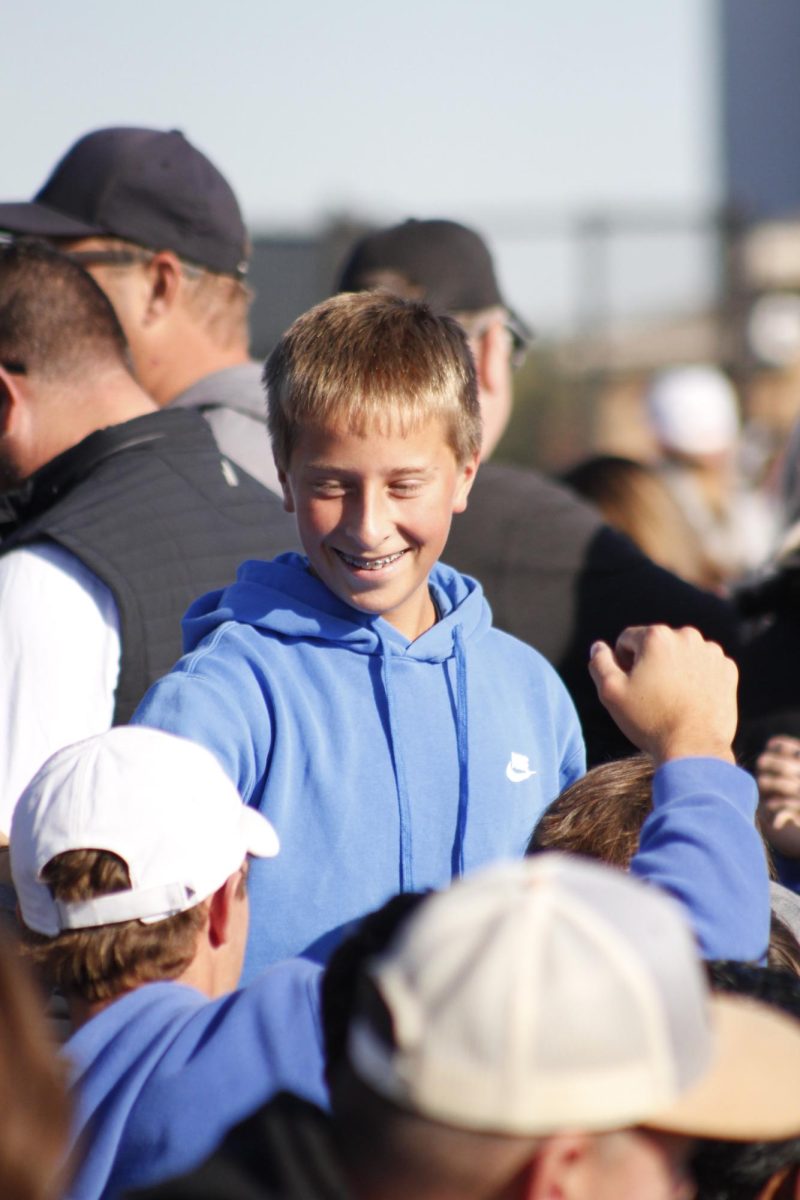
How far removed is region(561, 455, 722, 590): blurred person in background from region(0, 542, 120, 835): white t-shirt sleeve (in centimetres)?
290

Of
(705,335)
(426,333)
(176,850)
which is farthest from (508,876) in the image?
(705,335)

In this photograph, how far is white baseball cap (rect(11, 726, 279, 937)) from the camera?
2039 millimetres

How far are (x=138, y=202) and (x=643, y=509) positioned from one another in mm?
2356

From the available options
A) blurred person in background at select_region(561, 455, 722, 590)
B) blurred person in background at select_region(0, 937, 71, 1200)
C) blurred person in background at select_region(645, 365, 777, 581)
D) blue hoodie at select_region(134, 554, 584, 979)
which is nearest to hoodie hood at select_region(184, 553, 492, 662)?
blue hoodie at select_region(134, 554, 584, 979)

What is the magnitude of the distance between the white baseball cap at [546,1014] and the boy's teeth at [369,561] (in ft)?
4.17

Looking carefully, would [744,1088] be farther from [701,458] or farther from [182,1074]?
[701,458]

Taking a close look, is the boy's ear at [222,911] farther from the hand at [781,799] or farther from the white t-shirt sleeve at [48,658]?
the hand at [781,799]

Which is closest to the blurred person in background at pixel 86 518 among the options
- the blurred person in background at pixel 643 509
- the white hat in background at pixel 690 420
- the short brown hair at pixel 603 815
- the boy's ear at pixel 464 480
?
the boy's ear at pixel 464 480

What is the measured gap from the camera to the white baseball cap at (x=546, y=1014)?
1.26 meters

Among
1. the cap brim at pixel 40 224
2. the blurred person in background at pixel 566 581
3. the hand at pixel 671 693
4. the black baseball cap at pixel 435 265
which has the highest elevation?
the cap brim at pixel 40 224

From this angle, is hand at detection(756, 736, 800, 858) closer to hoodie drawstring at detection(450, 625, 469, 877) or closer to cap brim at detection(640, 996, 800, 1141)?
hoodie drawstring at detection(450, 625, 469, 877)

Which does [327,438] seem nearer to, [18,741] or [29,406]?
[18,741]

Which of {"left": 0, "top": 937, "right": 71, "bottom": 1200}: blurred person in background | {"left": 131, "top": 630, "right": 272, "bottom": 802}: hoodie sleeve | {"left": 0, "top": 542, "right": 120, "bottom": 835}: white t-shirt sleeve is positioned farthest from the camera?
{"left": 0, "top": 542, "right": 120, "bottom": 835}: white t-shirt sleeve

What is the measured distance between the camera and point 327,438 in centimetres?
257
